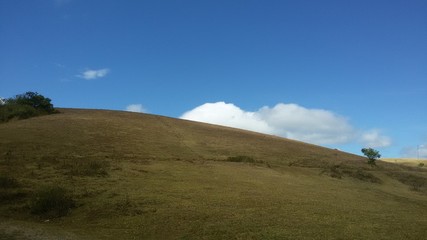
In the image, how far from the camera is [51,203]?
66.6 feet

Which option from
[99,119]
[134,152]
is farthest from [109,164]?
[99,119]

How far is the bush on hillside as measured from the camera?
4844 cm

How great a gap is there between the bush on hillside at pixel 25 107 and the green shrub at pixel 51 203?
30.0m

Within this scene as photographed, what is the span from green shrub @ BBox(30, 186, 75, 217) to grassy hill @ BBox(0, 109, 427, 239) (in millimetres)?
169

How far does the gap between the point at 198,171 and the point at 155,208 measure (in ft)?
38.2

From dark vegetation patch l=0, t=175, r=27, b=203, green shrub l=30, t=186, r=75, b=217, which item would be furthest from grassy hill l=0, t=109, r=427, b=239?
green shrub l=30, t=186, r=75, b=217

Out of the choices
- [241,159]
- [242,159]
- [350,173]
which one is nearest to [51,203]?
[241,159]

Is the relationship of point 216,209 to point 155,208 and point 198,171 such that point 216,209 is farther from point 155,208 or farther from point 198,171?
point 198,171

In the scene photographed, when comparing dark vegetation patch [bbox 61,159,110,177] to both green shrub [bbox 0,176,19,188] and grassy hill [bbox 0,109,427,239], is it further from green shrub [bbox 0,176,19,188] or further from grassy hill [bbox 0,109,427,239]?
green shrub [bbox 0,176,19,188]

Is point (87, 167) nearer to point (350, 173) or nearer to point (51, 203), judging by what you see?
point (51, 203)

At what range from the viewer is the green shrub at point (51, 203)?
2000 centimetres

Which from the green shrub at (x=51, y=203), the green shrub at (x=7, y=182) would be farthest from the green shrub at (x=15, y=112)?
the green shrub at (x=51, y=203)

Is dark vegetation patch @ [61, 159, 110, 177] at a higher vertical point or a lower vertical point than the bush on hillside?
lower

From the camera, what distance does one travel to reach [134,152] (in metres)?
37.1
